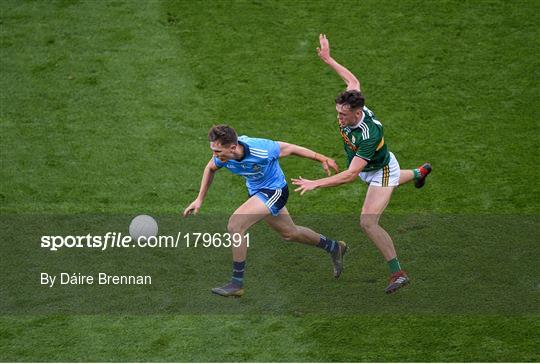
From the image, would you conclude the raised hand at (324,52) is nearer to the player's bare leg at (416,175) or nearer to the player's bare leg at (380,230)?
the player's bare leg at (416,175)

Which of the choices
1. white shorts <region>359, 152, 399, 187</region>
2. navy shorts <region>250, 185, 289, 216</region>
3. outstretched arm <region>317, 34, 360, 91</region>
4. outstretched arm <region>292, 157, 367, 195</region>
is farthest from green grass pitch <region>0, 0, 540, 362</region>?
outstretched arm <region>317, 34, 360, 91</region>

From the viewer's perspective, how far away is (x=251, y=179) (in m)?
11.2

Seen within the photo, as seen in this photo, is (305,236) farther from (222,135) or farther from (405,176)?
(222,135)

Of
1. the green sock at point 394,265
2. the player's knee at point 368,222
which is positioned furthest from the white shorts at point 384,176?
the green sock at point 394,265

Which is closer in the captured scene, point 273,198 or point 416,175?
point 273,198

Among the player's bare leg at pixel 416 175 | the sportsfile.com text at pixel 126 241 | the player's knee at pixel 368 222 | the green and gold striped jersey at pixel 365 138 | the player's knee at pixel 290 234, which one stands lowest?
the sportsfile.com text at pixel 126 241

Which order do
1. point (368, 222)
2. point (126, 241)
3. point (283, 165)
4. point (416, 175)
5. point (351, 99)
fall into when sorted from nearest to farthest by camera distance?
point (351, 99) → point (368, 222) → point (416, 175) → point (126, 241) → point (283, 165)

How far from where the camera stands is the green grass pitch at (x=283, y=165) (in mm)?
10922

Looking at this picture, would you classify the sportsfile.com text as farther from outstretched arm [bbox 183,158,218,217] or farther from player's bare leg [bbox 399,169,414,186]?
player's bare leg [bbox 399,169,414,186]

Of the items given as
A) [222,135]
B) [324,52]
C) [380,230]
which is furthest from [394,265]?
[324,52]

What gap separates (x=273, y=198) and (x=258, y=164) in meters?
0.43

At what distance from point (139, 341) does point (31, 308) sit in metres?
1.40

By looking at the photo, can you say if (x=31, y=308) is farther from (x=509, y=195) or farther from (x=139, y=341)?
(x=509, y=195)

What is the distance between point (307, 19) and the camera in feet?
55.2
